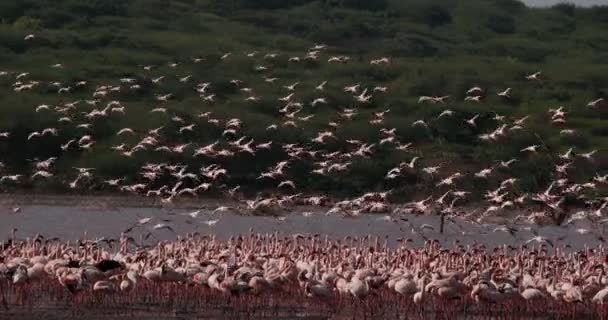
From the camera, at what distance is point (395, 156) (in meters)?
62.1

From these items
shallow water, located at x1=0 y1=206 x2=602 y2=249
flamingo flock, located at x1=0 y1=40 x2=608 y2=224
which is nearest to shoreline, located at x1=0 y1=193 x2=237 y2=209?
flamingo flock, located at x1=0 y1=40 x2=608 y2=224

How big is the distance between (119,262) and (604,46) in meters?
76.9

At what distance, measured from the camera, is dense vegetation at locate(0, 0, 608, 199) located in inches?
2407

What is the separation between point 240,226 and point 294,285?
70.0ft

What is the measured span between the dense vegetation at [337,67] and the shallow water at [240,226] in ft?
22.9

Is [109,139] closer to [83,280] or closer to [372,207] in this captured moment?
[372,207]

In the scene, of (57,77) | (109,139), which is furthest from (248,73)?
(109,139)

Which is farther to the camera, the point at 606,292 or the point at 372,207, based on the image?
the point at 372,207

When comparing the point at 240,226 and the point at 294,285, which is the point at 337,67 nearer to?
the point at 240,226

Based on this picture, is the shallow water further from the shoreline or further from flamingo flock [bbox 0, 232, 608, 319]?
flamingo flock [bbox 0, 232, 608, 319]

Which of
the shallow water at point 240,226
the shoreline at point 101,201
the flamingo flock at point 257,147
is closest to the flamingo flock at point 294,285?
the shallow water at point 240,226

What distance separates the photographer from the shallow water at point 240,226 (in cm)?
4297

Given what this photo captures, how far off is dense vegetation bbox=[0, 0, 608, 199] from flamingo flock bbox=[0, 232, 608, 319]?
96.8ft

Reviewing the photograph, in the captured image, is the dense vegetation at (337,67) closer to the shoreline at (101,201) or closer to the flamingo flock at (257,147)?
the flamingo flock at (257,147)
